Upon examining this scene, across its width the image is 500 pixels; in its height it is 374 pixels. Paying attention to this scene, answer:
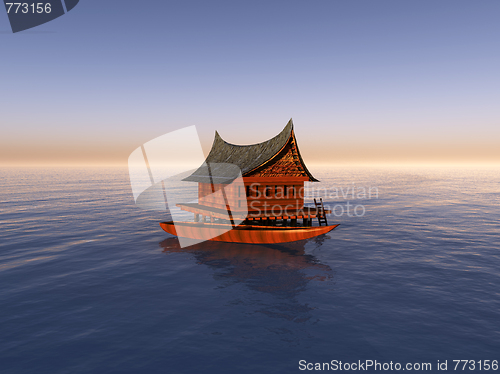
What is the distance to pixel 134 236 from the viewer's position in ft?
109

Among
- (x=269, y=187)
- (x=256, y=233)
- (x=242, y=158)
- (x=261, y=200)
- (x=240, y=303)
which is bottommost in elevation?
(x=240, y=303)

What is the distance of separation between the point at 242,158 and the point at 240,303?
A: 19.2m

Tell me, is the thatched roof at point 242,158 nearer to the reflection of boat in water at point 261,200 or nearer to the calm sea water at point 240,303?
the reflection of boat in water at point 261,200

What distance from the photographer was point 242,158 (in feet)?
108

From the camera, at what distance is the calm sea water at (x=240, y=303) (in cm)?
1190

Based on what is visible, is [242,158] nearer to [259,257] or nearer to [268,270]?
[259,257]

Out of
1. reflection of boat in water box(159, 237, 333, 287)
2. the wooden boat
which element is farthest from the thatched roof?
reflection of boat in water box(159, 237, 333, 287)

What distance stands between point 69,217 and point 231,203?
3051 cm

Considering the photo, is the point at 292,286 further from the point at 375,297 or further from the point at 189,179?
the point at 189,179

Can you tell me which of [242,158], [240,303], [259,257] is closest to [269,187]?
[242,158]

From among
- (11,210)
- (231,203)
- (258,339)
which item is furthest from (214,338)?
(11,210)

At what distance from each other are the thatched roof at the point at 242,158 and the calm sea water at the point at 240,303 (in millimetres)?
7532

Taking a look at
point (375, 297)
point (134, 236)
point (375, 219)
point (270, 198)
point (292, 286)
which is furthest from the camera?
point (375, 219)

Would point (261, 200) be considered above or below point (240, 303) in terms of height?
above
